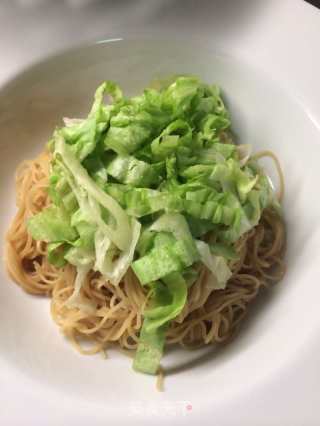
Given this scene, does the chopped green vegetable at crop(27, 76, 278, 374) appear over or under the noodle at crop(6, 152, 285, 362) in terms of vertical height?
over

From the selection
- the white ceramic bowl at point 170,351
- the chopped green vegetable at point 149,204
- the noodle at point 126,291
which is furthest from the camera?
the noodle at point 126,291

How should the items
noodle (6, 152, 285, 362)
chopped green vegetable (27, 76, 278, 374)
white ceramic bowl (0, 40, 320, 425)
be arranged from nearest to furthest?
white ceramic bowl (0, 40, 320, 425)
chopped green vegetable (27, 76, 278, 374)
noodle (6, 152, 285, 362)

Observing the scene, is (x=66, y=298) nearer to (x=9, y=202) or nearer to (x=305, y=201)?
(x=9, y=202)

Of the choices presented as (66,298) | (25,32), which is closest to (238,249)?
(66,298)

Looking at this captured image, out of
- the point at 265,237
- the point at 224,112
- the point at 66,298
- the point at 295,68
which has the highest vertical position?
the point at 295,68

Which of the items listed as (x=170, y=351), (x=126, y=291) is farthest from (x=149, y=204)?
(x=170, y=351)

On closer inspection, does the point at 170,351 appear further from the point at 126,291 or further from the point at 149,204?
the point at 149,204
